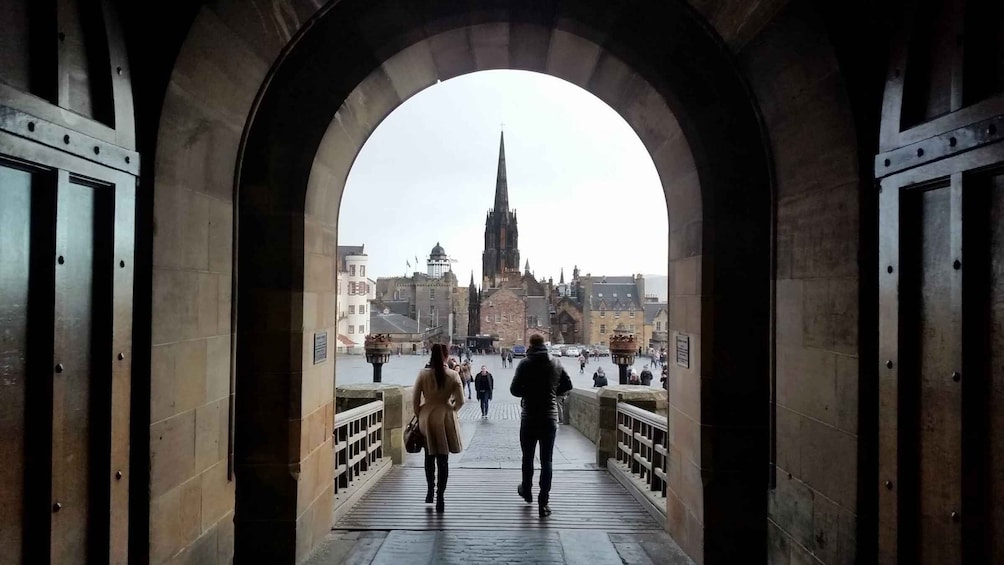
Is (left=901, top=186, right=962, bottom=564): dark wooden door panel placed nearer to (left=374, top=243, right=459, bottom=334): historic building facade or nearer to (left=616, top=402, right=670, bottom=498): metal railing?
(left=616, top=402, right=670, bottom=498): metal railing

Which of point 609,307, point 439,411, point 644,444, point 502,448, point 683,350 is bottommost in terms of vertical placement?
point 502,448

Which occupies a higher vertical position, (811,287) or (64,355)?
(811,287)

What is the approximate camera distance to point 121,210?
9.07 ft

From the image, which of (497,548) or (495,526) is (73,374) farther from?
(495,526)

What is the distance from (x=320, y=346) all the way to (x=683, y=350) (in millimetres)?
3169

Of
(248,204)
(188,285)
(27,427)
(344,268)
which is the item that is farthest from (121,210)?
(344,268)

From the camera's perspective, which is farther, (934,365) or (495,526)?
(495,526)

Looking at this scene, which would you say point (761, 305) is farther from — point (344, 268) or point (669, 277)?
point (344, 268)

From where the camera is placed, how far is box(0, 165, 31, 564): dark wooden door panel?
7.22 ft

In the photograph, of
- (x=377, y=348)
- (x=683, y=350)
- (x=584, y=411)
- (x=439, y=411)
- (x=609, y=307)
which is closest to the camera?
(x=683, y=350)

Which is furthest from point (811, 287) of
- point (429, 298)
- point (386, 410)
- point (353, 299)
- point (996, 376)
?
point (429, 298)

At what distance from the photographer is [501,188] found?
8638cm

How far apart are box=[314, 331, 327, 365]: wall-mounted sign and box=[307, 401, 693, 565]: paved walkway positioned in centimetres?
162

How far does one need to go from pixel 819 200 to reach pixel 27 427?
14.0 feet
